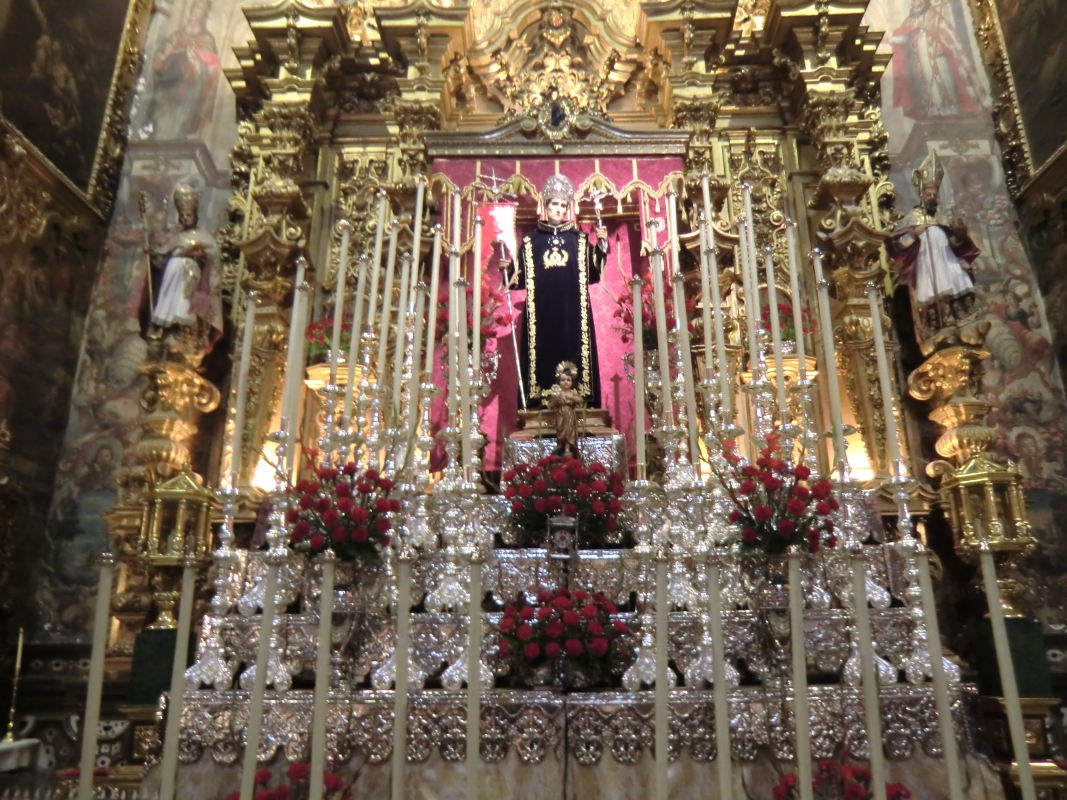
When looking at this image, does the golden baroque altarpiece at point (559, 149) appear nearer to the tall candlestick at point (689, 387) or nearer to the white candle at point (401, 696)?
the tall candlestick at point (689, 387)

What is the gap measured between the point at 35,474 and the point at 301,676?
14.0 ft

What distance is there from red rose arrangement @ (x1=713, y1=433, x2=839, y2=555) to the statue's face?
3.74 m

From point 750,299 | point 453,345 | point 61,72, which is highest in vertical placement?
point 61,72

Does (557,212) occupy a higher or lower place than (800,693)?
higher

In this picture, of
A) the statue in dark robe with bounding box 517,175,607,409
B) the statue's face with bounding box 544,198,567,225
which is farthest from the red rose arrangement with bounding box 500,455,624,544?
the statue's face with bounding box 544,198,567,225

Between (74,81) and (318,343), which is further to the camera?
(74,81)

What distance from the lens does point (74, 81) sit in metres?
7.30

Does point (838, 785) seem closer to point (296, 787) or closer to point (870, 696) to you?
point (870, 696)

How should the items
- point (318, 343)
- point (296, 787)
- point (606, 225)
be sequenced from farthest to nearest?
point (606, 225) → point (318, 343) → point (296, 787)

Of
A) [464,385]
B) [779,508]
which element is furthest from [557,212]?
[779,508]

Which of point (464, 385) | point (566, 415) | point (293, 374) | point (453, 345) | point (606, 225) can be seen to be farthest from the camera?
point (606, 225)

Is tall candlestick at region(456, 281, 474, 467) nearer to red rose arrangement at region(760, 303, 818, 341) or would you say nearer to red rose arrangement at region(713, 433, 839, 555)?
red rose arrangement at region(713, 433, 839, 555)

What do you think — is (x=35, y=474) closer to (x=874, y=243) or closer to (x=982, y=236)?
(x=874, y=243)

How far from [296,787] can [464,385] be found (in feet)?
6.86
